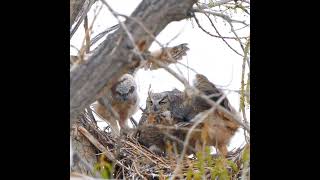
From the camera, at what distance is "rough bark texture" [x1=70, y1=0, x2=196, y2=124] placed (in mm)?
1341

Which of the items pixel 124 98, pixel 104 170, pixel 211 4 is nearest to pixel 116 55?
pixel 104 170

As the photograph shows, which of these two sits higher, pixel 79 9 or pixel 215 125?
pixel 79 9

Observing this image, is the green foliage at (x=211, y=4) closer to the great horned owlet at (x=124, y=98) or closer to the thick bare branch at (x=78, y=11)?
the thick bare branch at (x=78, y=11)

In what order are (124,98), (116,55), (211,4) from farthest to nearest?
(124,98)
(211,4)
(116,55)

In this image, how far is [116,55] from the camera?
1.34m

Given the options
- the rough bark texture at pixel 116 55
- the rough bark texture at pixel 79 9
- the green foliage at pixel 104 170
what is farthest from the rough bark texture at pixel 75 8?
the rough bark texture at pixel 116 55

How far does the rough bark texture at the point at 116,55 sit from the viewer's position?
1.34 meters

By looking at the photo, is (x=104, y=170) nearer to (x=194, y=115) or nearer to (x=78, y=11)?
(x=78, y=11)

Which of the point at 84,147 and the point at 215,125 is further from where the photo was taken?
the point at 84,147

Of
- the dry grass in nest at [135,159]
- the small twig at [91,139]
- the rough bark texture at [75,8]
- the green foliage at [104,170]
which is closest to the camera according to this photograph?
the green foliage at [104,170]

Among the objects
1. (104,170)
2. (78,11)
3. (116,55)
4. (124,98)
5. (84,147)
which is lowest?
(104,170)

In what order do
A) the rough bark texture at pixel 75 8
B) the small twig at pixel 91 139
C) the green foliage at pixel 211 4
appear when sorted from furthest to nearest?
1. the small twig at pixel 91 139
2. the green foliage at pixel 211 4
3. the rough bark texture at pixel 75 8
